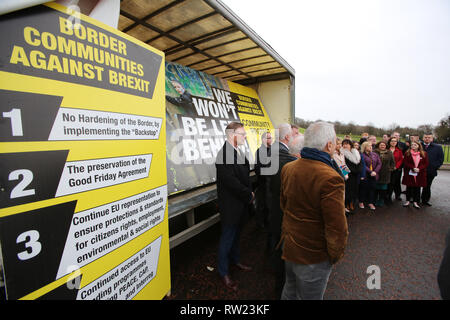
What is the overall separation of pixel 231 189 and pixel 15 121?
2.05m

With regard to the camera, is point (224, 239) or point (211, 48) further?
point (211, 48)

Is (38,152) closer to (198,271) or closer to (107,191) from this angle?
(107,191)

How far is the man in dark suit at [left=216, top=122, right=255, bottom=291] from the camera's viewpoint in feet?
8.45

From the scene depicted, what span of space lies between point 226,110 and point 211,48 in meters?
1.47

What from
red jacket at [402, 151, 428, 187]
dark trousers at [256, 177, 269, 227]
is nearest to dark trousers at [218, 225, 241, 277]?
dark trousers at [256, 177, 269, 227]

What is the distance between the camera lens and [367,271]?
9.95ft

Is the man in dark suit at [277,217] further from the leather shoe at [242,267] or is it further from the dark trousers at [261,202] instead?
the dark trousers at [261,202]

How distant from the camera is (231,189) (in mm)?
2611

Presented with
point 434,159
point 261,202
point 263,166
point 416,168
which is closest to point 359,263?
point 261,202

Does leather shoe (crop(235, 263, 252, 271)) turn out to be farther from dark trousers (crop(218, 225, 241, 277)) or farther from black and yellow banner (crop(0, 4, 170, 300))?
black and yellow banner (crop(0, 4, 170, 300))
